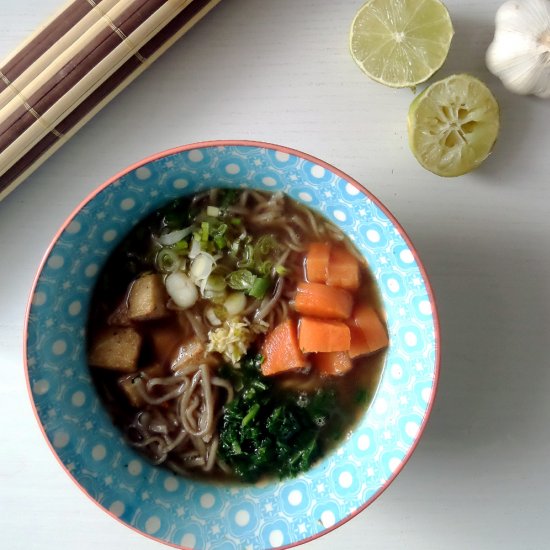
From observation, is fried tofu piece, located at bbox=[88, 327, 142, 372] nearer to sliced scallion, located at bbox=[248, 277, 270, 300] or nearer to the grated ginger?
the grated ginger

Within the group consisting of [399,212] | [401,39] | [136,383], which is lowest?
[136,383]

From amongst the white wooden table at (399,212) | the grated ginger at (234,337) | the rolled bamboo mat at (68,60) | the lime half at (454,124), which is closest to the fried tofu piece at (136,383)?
the grated ginger at (234,337)

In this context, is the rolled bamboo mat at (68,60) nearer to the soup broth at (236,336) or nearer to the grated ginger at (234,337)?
the soup broth at (236,336)

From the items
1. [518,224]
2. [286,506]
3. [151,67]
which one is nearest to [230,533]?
[286,506]

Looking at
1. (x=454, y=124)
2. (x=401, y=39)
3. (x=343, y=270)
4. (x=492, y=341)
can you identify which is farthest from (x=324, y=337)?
(x=401, y=39)

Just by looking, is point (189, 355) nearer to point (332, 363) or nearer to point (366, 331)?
point (332, 363)
